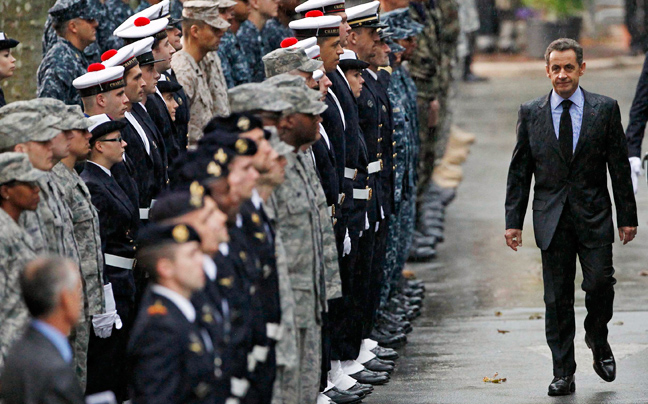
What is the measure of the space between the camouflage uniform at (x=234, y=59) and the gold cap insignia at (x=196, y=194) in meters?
5.03

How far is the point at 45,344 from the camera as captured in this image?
3891 mm

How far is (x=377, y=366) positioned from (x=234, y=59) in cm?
282

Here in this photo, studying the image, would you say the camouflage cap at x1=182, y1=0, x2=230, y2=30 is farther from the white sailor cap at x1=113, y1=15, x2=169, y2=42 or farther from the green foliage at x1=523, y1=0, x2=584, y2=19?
the green foliage at x1=523, y1=0, x2=584, y2=19

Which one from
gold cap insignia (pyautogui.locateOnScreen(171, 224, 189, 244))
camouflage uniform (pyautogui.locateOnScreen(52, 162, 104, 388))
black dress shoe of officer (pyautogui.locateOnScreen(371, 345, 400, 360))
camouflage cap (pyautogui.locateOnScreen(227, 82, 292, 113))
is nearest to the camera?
gold cap insignia (pyautogui.locateOnScreen(171, 224, 189, 244))

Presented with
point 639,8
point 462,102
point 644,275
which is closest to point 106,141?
point 644,275

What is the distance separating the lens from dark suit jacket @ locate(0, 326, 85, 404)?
3.83 meters

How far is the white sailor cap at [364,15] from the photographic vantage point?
8.86 m

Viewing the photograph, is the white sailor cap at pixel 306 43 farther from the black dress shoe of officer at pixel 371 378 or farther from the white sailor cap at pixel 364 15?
the black dress shoe of officer at pixel 371 378

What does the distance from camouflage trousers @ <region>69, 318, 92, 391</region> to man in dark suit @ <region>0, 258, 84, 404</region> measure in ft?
7.19

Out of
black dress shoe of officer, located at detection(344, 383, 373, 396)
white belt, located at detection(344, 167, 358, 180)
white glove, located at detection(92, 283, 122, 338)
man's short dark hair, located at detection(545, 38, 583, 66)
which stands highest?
man's short dark hair, located at detection(545, 38, 583, 66)

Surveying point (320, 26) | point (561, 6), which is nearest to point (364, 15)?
point (320, 26)

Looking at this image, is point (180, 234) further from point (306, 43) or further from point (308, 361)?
point (306, 43)

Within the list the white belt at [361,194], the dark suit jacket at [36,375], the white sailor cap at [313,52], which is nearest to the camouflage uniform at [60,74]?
the white sailor cap at [313,52]

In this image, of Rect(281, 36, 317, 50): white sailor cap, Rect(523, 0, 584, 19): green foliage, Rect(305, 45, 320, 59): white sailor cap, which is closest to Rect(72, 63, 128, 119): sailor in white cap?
Rect(281, 36, 317, 50): white sailor cap
